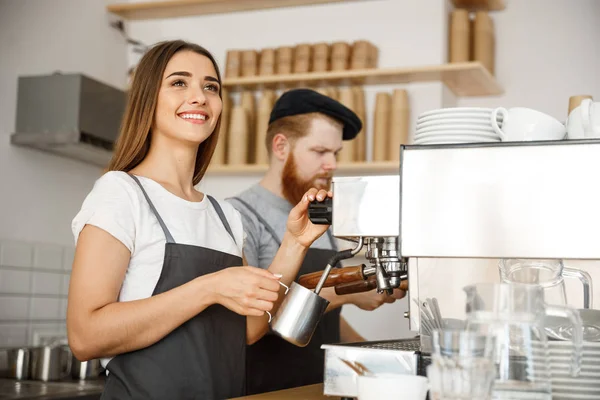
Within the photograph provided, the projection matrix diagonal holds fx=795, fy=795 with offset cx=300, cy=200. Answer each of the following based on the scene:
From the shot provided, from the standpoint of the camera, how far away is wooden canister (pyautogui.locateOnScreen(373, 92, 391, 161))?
3.25 m

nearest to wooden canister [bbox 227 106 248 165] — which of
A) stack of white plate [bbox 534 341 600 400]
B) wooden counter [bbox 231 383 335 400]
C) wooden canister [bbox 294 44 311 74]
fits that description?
wooden canister [bbox 294 44 311 74]

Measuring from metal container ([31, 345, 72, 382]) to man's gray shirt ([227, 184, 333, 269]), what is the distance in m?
0.82

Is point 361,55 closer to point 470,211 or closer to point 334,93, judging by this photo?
point 334,93

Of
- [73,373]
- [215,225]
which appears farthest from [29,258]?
[215,225]

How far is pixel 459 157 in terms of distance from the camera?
119 centimetres

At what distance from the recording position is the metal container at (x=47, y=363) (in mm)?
2633

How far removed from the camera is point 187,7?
371cm

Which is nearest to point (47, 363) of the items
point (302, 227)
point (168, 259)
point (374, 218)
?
point (168, 259)

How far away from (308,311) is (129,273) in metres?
0.46

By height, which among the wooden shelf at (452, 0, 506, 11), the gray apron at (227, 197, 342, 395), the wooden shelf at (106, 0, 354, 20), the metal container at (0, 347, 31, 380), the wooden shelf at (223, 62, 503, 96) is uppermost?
the wooden shelf at (106, 0, 354, 20)

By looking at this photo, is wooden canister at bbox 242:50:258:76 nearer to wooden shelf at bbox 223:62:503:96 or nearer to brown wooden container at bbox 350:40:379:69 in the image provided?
wooden shelf at bbox 223:62:503:96

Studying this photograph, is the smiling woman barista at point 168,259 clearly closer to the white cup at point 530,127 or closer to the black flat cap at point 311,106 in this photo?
the white cup at point 530,127

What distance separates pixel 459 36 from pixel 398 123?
1.49ft

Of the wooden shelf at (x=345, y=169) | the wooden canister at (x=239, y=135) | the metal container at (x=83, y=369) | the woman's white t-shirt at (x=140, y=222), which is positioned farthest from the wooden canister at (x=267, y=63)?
the woman's white t-shirt at (x=140, y=222)
